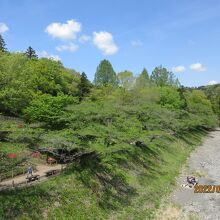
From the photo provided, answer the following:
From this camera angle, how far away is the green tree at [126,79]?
80.0m

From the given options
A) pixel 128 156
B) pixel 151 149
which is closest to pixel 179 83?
pixel 151 149

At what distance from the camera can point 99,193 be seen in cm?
3281

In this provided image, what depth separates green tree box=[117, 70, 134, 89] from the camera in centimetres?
8000

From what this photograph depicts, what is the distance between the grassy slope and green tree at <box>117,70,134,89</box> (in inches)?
1302

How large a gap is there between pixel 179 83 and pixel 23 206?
9303 centimetres

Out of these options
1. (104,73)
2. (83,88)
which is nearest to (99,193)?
(83,88)

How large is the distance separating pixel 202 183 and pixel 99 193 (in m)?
17.9

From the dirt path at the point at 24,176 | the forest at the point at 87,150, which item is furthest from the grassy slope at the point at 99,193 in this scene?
the dirt path at the point at 24,176

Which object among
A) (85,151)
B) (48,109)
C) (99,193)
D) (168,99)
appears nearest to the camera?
(99,193)

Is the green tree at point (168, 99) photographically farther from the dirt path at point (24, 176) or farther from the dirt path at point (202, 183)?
the dirt path at point (24, 176)

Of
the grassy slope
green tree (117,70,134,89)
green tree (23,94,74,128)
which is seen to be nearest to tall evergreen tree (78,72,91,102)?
green tree (117,70,134,89)

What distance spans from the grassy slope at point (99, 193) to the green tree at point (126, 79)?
33.1m

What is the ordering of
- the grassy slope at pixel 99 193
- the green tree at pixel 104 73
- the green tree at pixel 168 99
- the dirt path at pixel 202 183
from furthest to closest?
1. the green tree at pixel 104 73
2. the green tree at pixel 168 99
3. the dirt path at pixel 202 183
4. the grassy slope at pixel 99 193

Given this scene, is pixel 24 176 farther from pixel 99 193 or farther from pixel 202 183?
pixel 202 183
